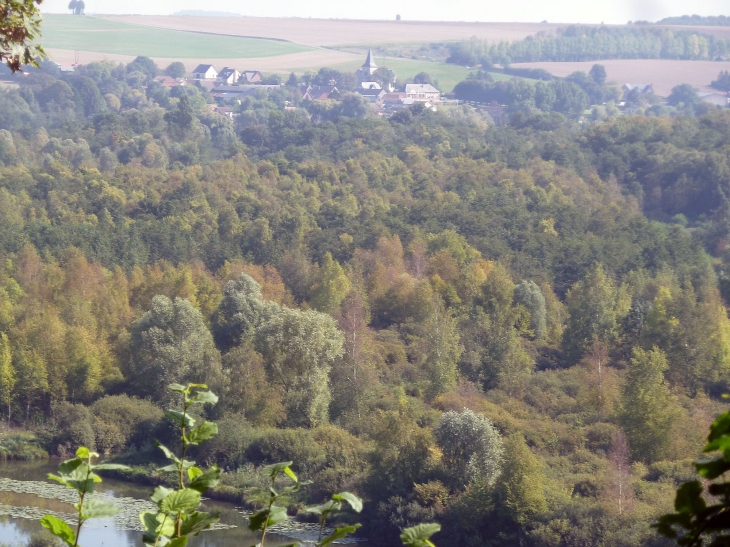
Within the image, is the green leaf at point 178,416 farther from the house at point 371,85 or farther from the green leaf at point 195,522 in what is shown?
the house at point 371,85

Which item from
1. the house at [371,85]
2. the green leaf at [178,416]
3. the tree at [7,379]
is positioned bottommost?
the tree at [7,379]

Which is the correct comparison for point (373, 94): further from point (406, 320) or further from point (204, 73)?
point (406, 320)

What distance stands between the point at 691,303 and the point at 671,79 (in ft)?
330

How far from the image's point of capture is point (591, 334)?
35.9 metres

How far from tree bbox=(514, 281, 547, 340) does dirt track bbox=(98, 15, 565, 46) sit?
122 meters

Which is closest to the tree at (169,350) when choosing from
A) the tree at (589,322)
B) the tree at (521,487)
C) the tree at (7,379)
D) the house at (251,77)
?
the tree at (7,379)

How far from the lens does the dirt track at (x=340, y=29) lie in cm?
15912

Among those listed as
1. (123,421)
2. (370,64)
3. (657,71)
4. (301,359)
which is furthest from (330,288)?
(370,64)

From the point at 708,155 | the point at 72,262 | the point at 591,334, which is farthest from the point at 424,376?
the point at 708,155

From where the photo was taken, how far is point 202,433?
3730 mm

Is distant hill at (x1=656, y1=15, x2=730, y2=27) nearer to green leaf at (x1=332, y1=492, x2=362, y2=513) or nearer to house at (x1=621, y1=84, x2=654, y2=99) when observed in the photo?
house at (x1=621, y1=84, x2=654, y2=99)

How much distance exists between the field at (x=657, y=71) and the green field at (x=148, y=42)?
126 feet

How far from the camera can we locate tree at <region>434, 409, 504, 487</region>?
902 inches

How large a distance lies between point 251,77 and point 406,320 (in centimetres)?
10444
